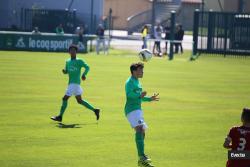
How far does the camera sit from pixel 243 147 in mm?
10133

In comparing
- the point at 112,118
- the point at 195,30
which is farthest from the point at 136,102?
the point at 195,30

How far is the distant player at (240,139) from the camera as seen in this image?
10.0 meters

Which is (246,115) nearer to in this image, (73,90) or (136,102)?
(136,102)

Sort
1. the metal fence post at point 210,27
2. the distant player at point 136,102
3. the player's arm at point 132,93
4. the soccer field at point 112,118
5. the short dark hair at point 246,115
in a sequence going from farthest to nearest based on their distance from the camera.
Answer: the metal fence post at point 210,27
the soccer field at point 112,118
the player's arm at point 132,93
the distant player at point 136,102
the short dark hair at point 246,115

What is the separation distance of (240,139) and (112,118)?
10.3 meters

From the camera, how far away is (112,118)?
66.2ft

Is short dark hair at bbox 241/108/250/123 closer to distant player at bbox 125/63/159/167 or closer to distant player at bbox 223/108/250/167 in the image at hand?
distant player at bbox 223/108/250/167

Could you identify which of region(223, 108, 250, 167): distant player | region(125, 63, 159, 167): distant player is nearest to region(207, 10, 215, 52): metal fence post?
region(125, 63, 159, 167): distant player

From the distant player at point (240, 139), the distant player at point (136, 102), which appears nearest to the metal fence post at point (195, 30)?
the distant player at point (136, 102)

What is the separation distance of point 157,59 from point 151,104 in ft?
78.6

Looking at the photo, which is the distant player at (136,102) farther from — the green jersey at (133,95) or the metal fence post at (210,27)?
the metal fence post at (210,27)

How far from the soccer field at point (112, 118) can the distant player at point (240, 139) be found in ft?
13.1

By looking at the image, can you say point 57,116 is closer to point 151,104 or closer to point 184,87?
point 151,104

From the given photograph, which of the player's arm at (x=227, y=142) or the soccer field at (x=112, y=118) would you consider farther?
the soccer field at (x=112, y=118)
